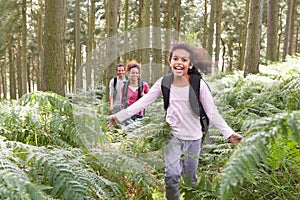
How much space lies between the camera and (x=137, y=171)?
132 inches

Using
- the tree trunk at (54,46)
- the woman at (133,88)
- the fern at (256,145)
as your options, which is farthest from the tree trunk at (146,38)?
the fern at (256,145)

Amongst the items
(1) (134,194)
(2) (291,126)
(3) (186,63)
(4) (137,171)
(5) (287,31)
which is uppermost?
(5) (287,31)

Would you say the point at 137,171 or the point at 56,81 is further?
the point at 56,81

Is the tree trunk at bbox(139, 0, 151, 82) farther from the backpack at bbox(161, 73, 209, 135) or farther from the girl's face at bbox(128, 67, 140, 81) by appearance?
the backpack at bbox(161, 73, 209, 135)

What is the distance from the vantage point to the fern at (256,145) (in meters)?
1.73

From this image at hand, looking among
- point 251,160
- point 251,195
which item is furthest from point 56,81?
point 251,160

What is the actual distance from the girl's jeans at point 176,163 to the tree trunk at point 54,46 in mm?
4118

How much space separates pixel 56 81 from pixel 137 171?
4.47m

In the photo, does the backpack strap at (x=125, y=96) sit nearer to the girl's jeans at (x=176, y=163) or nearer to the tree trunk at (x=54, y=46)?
the tree trunk at (x=54, y=46)

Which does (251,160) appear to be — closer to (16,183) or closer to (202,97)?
(16,183)

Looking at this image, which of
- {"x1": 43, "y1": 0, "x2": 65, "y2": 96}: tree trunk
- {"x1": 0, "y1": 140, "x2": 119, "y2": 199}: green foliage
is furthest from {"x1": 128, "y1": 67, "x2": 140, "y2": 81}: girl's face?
{"x1": 0, "y1": 140, "x2": 119, "y2": 199}: green foliage

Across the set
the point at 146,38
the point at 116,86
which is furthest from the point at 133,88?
the point at 146,38

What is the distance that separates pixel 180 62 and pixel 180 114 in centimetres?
58

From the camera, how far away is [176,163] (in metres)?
3.81
